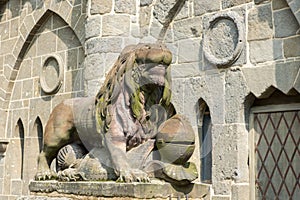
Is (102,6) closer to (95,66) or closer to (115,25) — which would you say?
(115,25)

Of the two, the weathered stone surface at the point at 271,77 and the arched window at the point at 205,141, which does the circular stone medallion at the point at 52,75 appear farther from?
the weathered stone surface at the point at 271,77

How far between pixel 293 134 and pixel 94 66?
248cm

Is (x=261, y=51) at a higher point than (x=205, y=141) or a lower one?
higher

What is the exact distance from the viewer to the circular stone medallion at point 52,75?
8281mm

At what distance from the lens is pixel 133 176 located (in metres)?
3.67

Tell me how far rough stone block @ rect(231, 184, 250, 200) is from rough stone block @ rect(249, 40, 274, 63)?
3.62ft

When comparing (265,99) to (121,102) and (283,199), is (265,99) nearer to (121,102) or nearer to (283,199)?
(283,199)

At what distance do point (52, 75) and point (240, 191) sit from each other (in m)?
3.87

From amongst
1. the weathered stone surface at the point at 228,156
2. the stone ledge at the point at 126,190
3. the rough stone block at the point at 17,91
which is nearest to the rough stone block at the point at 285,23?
the weathered stone surface at the point at 228,156

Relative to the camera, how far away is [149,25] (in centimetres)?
665

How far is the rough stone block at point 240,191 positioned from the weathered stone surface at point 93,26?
2.39m

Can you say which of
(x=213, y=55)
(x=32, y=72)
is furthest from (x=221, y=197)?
(x=32, y=72)

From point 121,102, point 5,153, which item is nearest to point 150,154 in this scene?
point 121,102

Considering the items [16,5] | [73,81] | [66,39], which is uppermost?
[16,5]
